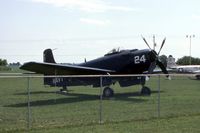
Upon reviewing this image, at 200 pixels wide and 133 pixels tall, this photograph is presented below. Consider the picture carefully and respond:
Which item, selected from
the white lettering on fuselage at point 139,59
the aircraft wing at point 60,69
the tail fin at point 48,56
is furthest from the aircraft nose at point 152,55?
the tail fin at point 48,56

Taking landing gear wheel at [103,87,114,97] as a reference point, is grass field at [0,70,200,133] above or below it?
below

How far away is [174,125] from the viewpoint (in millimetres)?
12805

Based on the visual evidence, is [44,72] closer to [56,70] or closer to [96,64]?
[56,70]

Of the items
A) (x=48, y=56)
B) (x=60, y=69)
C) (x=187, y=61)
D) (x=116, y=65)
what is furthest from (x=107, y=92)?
(x=187, y=61)

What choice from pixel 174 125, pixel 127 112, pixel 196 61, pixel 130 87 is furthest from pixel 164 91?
pixel 196 61

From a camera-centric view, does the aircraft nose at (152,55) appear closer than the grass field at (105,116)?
No

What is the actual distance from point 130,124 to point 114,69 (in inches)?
535

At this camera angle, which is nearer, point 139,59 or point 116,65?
point 139,59

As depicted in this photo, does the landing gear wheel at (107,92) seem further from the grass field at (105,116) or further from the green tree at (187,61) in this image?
the green tree at (187,61)

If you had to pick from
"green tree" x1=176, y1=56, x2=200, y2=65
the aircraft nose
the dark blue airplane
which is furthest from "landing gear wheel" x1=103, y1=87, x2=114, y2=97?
"green tree" x1=176, y1=56, x2=200, y2=65

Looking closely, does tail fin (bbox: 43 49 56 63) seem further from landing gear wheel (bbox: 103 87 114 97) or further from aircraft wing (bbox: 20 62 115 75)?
landing gear wheel (bbox: 103 87 114 97)

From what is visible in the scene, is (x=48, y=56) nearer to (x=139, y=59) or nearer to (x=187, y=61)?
(x=139, y=59)

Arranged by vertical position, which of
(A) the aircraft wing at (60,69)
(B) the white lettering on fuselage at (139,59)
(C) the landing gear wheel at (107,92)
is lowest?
(C) the landing gear wheel at (107,92)

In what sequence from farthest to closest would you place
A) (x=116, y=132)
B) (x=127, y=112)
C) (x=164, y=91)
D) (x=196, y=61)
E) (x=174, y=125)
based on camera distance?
(x=196, y=61) → (x=164, y=91) → (x=127, y=112) → (x=174, y=125) → (x=116, y=132)
